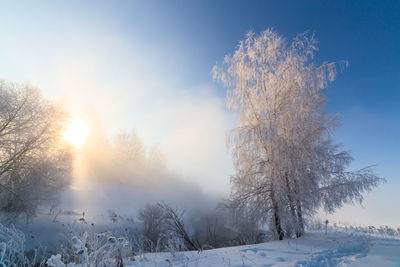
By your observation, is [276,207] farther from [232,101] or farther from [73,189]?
[73,189]

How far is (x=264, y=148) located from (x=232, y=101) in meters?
2.68

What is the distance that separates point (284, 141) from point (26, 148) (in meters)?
13.7

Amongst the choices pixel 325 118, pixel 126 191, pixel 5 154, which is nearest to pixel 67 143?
pixel 5 154

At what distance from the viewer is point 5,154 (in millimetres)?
10477

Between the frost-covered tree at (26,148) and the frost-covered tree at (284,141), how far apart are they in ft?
37.1

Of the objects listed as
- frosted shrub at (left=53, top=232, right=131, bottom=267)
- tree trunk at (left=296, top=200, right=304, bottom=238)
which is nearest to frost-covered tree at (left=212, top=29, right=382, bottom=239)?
tree trunk at (left=296, top=200, right=304, bottom=238)

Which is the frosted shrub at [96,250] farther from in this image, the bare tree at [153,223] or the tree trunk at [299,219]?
the bare tree at [153,223]

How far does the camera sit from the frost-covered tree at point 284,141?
6.20 meters

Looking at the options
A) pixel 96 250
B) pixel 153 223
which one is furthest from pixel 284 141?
pixel 153 223

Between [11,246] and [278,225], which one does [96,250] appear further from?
[278,225]

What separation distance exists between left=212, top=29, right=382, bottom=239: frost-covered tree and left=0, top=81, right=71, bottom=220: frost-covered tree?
37.1ft

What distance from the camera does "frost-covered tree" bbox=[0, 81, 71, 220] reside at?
10.1 meters

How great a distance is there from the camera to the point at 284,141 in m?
6.68

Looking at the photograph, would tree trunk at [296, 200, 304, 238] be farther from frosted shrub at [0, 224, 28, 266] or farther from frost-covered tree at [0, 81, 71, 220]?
frost-covered tree at [0, 81, 71, 220]
